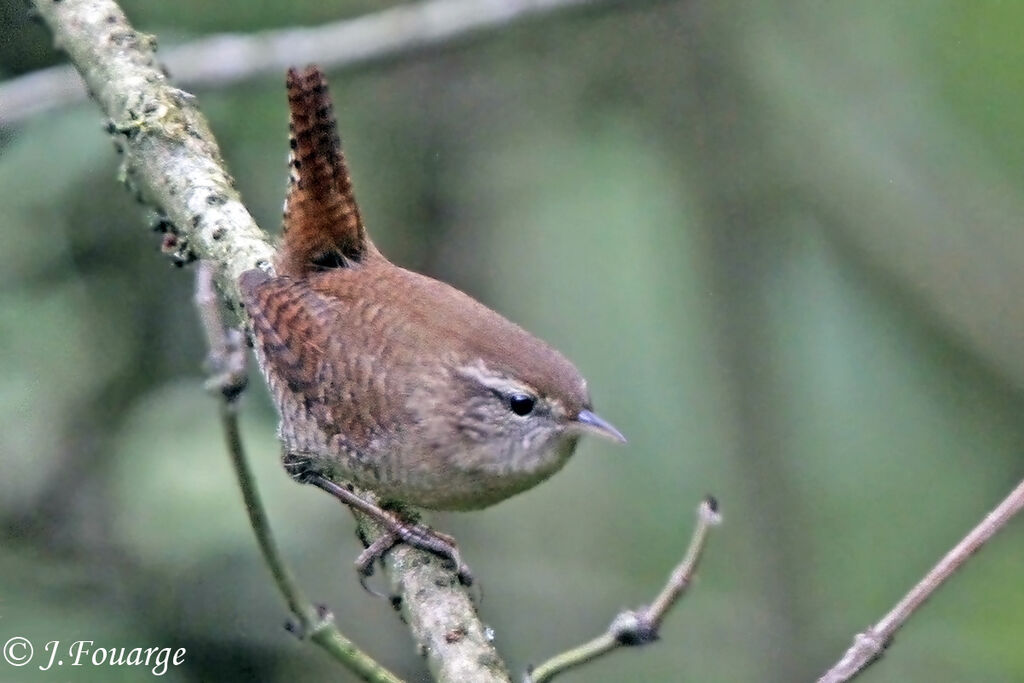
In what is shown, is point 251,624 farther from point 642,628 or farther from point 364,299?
point 642,628

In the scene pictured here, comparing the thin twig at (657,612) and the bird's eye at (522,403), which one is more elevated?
the thin twig at (657,612)

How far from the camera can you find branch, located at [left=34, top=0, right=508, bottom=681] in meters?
3.33

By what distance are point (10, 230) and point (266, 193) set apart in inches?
35.4

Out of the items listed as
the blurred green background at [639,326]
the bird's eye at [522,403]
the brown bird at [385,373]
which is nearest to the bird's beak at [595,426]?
the brown bird at [385,373]

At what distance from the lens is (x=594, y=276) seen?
17.0 feet

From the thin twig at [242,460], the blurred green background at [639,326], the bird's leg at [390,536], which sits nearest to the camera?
the thin twig at [242,460]

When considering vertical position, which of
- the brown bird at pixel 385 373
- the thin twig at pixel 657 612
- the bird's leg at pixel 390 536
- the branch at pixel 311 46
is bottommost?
the bird's leg at pixel 390 536

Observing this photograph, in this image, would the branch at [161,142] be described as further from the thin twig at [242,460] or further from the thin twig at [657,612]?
the thin twig at [657,612]

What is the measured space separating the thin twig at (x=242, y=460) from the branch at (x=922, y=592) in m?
0.78

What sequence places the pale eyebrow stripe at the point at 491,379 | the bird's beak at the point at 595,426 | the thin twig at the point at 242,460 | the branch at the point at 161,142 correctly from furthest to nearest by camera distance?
the branch at the point at 161,142 < the pale eyebrow stripe at the point at 491,379 < the bird's beak at the point at 595,426 < the thin twig at the point at 242,460

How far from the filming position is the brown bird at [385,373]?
274cm

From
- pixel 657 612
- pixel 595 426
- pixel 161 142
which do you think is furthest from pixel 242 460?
pixel 161 142

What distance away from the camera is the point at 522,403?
2740 mm

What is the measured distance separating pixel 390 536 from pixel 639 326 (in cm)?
238
